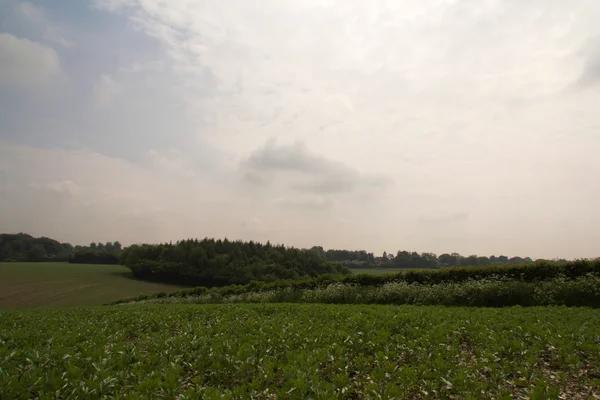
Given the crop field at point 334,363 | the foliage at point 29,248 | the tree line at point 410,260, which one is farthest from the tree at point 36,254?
the crop field at point 334,363

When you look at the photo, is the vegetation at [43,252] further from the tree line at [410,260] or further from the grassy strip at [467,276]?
the grassy strip at [467,276]

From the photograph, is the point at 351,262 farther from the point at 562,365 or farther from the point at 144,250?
the point at 562,365

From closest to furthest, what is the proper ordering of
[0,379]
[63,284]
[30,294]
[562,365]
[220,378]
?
[0,379]
[220,378]
[562,365]
[30,294]
[63,284]

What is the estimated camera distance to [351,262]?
151 m

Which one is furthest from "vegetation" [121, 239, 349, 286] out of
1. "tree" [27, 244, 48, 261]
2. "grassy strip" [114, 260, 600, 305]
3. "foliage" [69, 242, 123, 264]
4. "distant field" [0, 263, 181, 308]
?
"tree" [27, 244, 48, 261]

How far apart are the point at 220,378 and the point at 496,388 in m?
5.44

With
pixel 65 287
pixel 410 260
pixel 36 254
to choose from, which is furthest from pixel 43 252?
pixel 410 260

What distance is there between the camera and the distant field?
2143 inches

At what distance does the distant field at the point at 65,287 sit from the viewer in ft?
179

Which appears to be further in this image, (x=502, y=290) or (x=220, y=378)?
(x=502, y=290)

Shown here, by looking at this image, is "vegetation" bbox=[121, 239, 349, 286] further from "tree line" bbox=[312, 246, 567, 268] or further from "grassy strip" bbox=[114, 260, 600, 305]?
"grassy strip" bbox=[114, 260, 600, 305]

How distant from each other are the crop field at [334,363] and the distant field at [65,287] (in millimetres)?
54159

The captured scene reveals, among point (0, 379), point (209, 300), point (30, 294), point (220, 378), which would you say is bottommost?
point (30, 294)

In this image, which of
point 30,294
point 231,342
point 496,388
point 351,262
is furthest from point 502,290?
point 351,262
